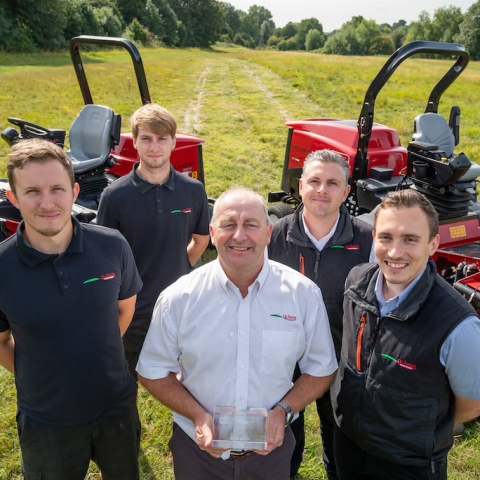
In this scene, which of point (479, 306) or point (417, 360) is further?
point (479, 306)

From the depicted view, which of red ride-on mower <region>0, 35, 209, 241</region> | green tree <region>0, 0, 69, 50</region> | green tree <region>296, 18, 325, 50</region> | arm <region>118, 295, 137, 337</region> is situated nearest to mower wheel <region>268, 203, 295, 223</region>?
red ride-on mower <region>0, 35, 209, 241</region>

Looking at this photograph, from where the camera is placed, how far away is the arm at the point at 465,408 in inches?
69.8

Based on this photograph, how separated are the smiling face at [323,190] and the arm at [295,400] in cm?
80

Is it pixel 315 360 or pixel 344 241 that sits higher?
pixel 344 241

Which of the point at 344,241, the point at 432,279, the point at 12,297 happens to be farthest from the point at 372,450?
the point at 12,297

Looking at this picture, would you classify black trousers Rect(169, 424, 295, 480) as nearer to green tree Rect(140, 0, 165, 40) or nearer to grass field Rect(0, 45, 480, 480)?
grass field Rect(0, 45, 480, 480)

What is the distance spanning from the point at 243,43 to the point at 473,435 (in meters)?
95.9

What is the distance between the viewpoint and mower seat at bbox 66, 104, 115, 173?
16.6ft

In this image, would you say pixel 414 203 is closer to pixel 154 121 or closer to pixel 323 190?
pixel 323 190

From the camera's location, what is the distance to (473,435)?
10.0 feet

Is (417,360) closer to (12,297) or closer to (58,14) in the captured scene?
(12,297)

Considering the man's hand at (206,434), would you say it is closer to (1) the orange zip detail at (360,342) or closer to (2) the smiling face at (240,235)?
(2) the smiling face at (240,235)

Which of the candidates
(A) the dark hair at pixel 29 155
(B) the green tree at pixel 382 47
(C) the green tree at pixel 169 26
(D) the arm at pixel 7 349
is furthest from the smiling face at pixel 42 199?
(B) the green tree at pixel 382 47

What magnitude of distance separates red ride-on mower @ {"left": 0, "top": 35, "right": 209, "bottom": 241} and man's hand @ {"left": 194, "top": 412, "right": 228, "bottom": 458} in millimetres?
3132
